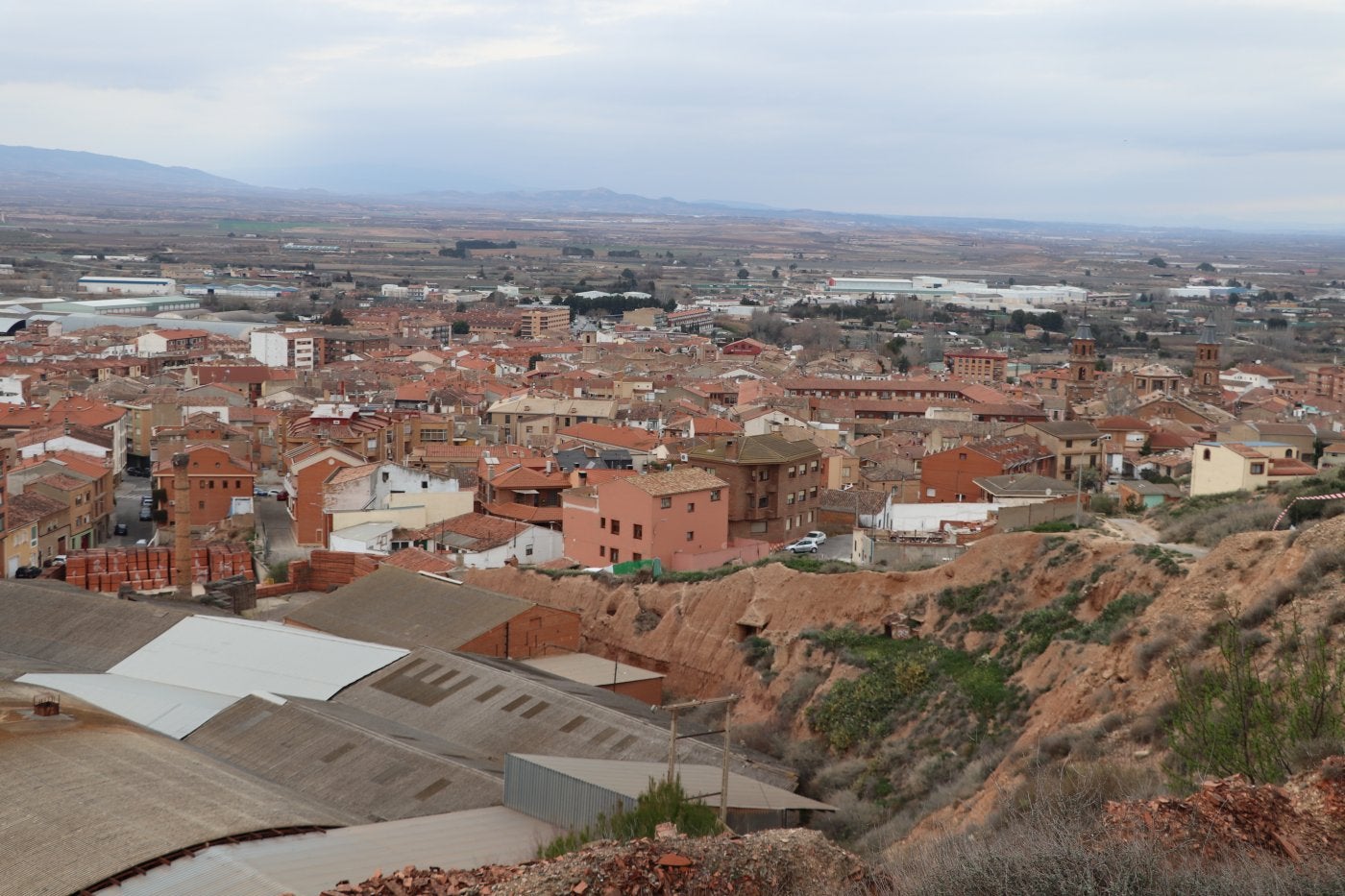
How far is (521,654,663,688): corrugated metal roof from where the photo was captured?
22828 millimetres

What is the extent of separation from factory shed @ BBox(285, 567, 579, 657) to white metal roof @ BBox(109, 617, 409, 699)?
0.90 metres

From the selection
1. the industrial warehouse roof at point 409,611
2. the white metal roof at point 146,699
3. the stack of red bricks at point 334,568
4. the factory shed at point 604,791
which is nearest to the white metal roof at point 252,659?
the white metal roof at point 146,699

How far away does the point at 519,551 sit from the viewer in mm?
32375

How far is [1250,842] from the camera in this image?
8977mm

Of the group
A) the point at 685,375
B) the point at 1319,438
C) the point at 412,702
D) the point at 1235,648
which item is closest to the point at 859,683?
the point at 412,702

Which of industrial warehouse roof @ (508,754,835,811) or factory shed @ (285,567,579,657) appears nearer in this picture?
industrial warehouse roof @ (508,754,835,811)

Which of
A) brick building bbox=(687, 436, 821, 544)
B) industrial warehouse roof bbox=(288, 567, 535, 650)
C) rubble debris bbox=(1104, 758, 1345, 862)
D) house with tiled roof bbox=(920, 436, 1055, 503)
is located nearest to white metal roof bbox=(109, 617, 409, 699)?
industrial warehouse roof bbox=(288, 567, 535, 650)

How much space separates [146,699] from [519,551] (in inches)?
504

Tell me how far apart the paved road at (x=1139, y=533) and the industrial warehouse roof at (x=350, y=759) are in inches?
348

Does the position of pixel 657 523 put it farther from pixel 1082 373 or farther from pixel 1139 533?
pixel 1082 373

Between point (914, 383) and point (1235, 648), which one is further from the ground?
point (1235, 648)

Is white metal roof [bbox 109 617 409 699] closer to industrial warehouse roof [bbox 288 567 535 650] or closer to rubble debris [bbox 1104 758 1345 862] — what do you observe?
industrial warehouse roof [bbox 288 567 535 650]

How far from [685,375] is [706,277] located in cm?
9713

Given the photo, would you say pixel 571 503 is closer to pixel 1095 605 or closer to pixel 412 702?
pixel 412 702
